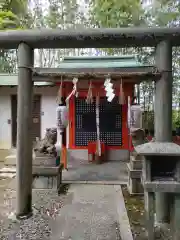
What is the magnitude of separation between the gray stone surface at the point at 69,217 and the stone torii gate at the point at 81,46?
38cm

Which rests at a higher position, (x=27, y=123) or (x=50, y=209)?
(x=27, y=123)

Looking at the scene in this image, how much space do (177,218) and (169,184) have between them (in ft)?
1.74

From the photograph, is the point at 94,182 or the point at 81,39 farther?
the point at 94,182

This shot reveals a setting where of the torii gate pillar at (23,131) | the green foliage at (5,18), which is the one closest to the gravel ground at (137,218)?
the torii gate pillar at (23,131)

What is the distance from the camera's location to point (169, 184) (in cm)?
328

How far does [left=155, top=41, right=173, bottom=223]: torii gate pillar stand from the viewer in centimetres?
409

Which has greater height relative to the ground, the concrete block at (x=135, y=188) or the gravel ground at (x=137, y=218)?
the concrete block at (x=135, y=188)

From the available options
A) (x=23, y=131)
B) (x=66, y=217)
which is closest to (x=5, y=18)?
(x=23, y=131)

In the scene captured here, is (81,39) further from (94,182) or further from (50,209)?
(94,182)

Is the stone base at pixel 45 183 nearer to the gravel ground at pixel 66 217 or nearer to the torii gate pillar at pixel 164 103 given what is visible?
the gravel ground at pixel 66 217

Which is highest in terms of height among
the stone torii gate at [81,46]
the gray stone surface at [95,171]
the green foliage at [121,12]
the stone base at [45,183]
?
the green foliage at [121,12]

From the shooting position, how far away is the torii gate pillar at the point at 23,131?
426 centimetres

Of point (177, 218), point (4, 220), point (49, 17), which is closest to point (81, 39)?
point (177, 218)

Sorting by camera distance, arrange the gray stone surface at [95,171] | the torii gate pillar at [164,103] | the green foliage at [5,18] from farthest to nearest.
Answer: the gray stone surface at [95,171]
the green foliage at [5,18]
the torii gate pillar at [164,103]
